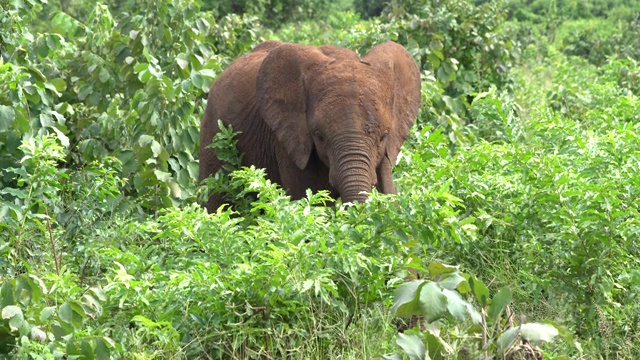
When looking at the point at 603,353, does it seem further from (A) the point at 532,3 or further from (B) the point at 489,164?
(A) the point at 532,3

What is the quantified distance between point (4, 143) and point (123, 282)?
101 inches

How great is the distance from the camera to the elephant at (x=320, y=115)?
19.5 feet

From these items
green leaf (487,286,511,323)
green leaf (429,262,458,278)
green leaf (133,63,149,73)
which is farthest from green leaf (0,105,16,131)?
green leaf (487,286,511,323)

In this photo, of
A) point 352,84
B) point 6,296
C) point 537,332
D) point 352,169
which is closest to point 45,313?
point 6,296

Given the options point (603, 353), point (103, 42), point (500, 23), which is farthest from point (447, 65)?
point (603, 353)

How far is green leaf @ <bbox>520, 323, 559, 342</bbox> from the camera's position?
3.50m

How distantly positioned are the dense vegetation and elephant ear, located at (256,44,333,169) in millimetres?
351

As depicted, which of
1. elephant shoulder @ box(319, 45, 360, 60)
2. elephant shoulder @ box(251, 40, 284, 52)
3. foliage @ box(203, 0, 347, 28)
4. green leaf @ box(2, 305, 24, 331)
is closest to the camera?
green leaf @ box(2, 305, 24, 331)

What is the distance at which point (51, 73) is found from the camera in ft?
29.2

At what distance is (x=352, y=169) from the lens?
19.1 feet

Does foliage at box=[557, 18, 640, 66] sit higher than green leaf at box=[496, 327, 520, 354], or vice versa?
green leaf at box=[496, 327, 520, 354]

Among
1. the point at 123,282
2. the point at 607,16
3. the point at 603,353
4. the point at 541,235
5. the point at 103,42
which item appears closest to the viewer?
the point at 123,282

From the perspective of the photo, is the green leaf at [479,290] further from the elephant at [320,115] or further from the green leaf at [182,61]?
the green leaf at [182,61]

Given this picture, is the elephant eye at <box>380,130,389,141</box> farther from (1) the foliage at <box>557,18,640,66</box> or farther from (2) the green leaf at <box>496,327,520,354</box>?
(1) the foliage at <box>557,18,640,66</box>
